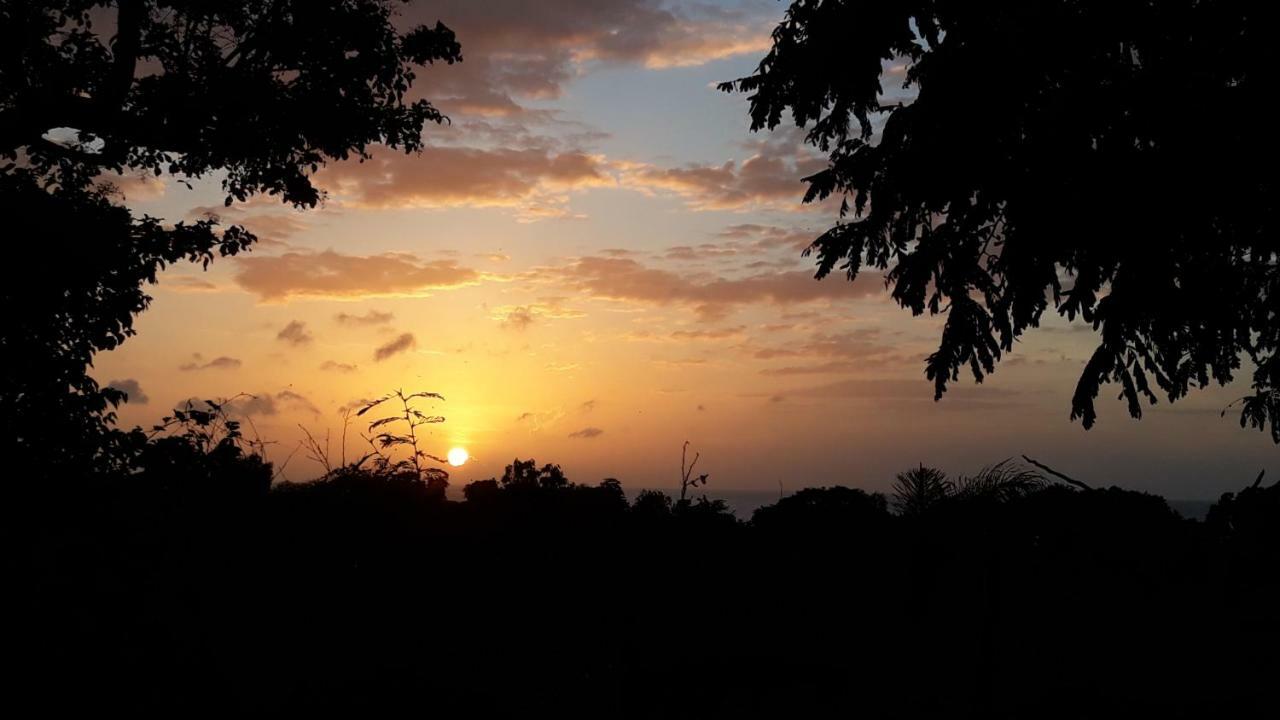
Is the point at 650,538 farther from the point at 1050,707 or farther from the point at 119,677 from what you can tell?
the point at 119,677

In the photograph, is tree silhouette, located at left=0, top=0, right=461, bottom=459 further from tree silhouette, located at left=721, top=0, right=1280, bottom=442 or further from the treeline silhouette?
tree silhouette, located at left=721, top=0, right=1280, bottom=442

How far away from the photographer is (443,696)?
6.33 meters

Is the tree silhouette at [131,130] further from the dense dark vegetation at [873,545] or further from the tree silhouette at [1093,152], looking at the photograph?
the tree silhouette at [1093,152]

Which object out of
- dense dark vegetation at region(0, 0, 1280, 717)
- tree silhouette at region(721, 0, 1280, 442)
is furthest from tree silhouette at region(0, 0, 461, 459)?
tree silhouette at region(721, 0, 1280, 442)

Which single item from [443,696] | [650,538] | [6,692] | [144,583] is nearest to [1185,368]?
Answer: [650,538]

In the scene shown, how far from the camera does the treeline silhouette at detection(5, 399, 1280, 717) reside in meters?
6.21

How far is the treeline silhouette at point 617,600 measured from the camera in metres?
6.21

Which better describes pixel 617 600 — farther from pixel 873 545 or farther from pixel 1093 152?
pixel 1093 152

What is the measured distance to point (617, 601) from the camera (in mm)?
7289

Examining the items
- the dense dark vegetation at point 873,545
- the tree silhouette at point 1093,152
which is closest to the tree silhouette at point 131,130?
the dense dark vegetation at point 873,545

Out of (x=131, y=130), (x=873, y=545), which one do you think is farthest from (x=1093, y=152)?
(x=131, y=130)

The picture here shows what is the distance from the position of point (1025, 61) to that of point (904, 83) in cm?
526

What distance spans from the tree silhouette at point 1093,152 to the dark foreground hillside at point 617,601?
141 centimetres

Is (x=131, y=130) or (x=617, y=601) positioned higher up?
(x=131, y=130)
